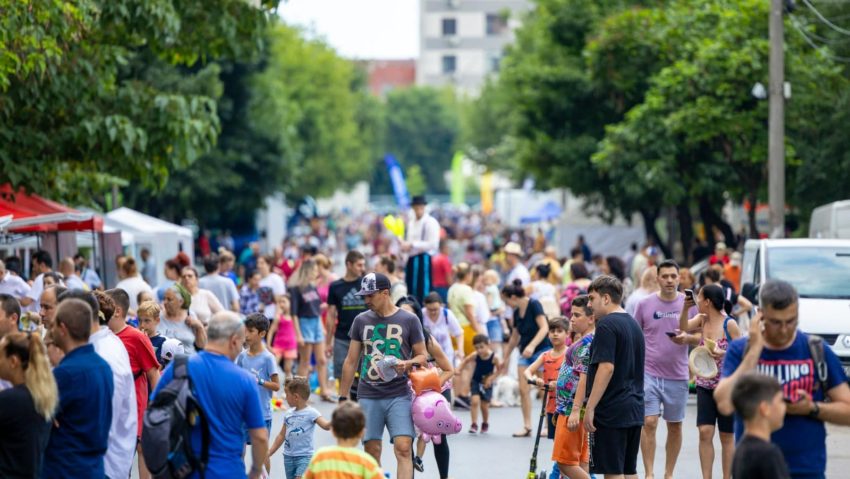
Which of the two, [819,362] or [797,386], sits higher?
[819,362]

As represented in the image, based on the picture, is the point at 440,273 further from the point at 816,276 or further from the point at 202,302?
the point at 202,302

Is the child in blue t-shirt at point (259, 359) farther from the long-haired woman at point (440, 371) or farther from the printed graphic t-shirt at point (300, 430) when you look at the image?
the long-haired woman at point (440, 371)

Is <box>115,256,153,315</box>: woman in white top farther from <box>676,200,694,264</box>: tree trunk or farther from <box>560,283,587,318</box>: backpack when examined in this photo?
<box>676,200,694,264</box>: tree trunk

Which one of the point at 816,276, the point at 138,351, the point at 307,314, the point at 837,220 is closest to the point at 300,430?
the point at 138,351

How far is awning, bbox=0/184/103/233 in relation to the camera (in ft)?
56.0

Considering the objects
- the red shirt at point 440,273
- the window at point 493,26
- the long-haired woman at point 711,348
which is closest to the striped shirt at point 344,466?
the long-haired woman at point 711,348

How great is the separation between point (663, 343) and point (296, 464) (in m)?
3.15

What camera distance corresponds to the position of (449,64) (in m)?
142

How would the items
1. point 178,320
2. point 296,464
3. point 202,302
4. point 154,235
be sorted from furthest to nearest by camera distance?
point 154,235, point 202,302, point 178,320, point 296,464

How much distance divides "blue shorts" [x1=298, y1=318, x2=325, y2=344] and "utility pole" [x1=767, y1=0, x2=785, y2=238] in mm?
8603

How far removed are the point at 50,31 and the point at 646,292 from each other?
281 inches

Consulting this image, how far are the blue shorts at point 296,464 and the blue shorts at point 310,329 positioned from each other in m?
8.66

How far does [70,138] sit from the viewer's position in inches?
726

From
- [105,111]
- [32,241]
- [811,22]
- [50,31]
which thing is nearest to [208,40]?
[105,111]
